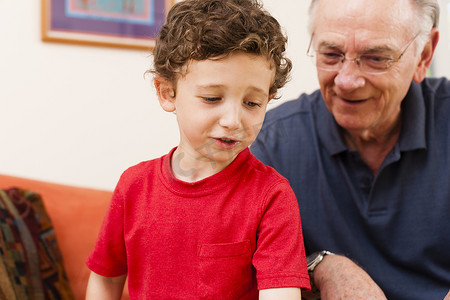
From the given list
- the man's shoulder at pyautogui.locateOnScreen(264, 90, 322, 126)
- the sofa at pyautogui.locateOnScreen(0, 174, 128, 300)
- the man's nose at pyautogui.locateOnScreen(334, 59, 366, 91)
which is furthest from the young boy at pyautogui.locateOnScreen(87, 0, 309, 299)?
the sofa at pyautogui.locateOnScreen(0, 174, 128, 300)

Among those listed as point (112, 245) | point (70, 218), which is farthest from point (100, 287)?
Answer: point (70, 218)

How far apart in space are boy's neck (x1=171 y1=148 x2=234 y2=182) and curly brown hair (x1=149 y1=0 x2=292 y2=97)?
18 centimetres

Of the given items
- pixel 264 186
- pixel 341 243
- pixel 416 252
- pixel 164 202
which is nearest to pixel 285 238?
pixel 264 186

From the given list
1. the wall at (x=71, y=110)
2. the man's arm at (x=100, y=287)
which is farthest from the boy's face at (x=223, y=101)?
the wall at (x=71, y=110)

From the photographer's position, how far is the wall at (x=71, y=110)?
2131 mm

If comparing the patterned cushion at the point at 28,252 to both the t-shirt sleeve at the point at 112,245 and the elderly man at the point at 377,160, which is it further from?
the elderly man at the point at 377,160

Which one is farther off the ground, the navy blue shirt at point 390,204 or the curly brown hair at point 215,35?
the curly brown hair at point 215,35

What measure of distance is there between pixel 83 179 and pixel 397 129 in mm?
1437

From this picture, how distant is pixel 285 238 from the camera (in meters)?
0.97

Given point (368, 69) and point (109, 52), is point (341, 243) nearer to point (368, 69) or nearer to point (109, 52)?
point (368, 69)

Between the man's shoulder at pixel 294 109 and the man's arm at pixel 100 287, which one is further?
the man's shoulder at pixel 294 109

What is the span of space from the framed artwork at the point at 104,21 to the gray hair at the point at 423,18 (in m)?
0.96

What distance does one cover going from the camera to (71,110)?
2.21 meters

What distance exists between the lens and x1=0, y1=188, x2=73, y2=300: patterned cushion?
62.5 inches
